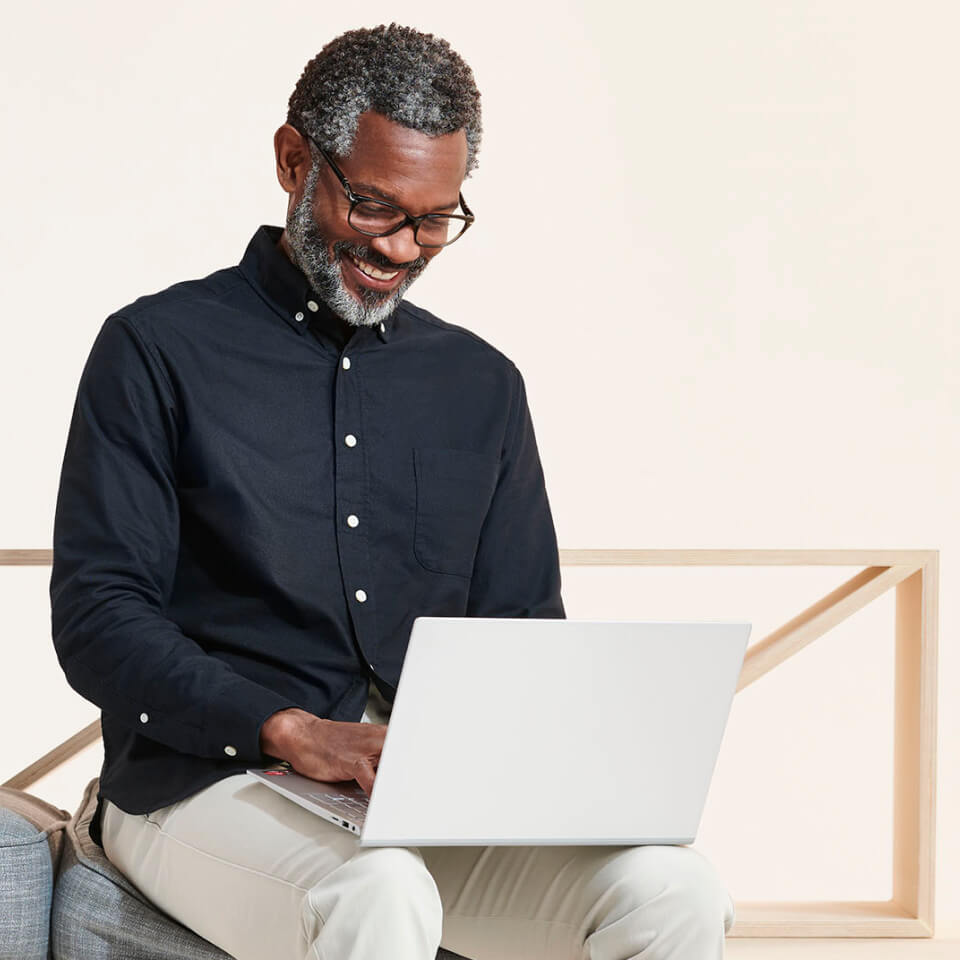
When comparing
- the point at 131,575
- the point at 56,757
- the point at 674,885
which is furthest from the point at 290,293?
the point at 56,757

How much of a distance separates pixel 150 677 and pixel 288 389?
1.36 feet

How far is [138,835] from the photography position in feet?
4.99

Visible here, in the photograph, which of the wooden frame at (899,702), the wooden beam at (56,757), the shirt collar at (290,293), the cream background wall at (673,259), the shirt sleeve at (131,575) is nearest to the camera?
the shirt sleeve at (131,575)

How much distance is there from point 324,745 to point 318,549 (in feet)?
1.10

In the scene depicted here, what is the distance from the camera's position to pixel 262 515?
1.60m

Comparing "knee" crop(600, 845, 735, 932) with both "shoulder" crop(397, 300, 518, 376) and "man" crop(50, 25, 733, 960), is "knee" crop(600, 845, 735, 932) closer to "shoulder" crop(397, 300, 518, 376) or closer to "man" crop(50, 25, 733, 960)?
"man" crop(50, 25, 733, 960)

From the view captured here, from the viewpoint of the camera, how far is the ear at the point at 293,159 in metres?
1.72

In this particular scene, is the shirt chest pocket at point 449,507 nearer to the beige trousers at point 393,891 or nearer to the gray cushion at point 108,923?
the beige trousers at point 393,891

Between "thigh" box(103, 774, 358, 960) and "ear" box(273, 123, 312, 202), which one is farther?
"ear" box(273, 123, 312, 202)

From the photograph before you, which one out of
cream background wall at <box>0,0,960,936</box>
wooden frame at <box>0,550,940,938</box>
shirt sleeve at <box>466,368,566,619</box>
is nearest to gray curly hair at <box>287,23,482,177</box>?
shirt sleeve at <box>466,368,566,619</box>

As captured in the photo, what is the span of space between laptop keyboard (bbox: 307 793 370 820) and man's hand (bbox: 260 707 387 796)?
21 mm

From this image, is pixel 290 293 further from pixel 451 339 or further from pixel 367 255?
pixel 451 339

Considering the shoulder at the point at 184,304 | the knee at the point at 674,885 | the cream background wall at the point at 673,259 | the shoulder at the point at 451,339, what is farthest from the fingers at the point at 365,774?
the cream background wall at the point at 673,259

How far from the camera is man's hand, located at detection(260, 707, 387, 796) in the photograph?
1.31m
